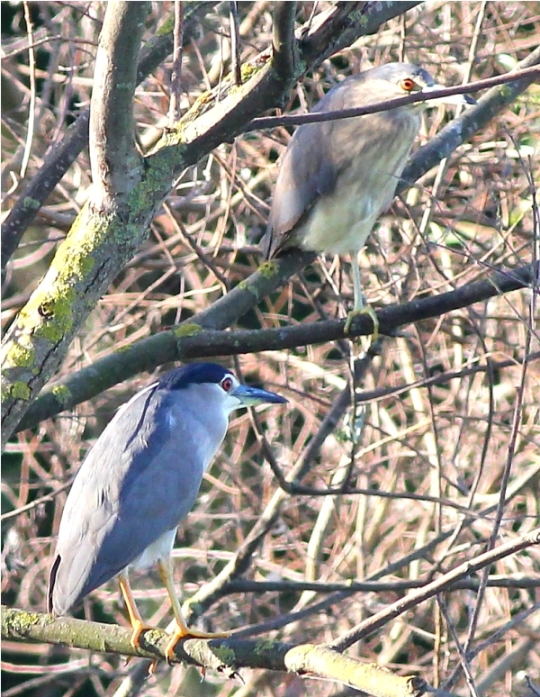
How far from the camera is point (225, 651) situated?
217cm

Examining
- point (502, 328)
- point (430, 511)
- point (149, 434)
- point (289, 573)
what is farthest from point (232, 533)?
point (149, 434)

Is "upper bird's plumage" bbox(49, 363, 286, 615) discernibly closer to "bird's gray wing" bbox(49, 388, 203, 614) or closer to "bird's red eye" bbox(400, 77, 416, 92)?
"bird's gray wing" bbox(49, 388, 203, 614)

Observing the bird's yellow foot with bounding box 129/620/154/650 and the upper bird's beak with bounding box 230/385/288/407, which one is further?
the upper bird's beak with bounding box 230/385/288/407

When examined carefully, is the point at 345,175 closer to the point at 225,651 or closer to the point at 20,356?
the point at 20,356

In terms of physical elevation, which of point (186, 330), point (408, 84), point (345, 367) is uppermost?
point (408, 84)

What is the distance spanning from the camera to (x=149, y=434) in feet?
9.78

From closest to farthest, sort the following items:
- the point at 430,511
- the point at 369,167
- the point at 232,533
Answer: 1. the point at 369,167
2. the point at 430,511
3. the point at 232,533

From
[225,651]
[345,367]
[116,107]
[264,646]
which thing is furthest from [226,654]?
[345,367]

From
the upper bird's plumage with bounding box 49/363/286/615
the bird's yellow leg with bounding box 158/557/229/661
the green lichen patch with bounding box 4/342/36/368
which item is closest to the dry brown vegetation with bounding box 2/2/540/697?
the upper bird's plumage with bounding box 49/363/286/615

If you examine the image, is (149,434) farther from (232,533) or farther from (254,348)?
(232,533)

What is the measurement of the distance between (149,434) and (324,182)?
137 cm

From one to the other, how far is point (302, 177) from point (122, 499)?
1.56 m

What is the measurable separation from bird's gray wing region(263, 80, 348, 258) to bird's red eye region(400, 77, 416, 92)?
0.26 meters

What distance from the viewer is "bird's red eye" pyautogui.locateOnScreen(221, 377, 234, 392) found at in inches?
130
